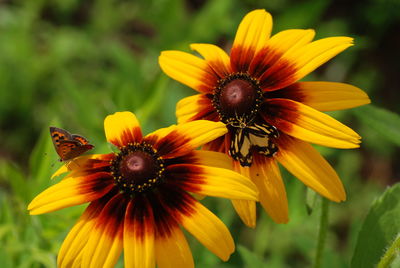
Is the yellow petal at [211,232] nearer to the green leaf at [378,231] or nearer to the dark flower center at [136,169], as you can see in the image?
the dark flower center at [136,169]

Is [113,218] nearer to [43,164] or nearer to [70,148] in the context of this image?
[70,148]

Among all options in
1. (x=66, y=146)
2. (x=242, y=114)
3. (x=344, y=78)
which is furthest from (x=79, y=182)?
(x=344, y=78)

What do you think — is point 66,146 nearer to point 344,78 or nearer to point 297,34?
point 297,34

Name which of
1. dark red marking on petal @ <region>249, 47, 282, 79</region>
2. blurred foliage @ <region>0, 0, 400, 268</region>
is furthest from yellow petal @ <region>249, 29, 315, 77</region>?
blurred foliage @ <region>0, 0, 400, 268</region>

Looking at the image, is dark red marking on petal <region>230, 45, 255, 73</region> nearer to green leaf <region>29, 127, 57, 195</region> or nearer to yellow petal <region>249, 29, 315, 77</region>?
yellow petal <region>249, 29, 315, 77</region>

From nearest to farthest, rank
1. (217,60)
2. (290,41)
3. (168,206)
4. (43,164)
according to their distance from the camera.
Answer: (168,206)
(290,41)
(217,60)
(43,164)

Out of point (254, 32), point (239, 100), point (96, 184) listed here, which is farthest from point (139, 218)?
point (254, 32)

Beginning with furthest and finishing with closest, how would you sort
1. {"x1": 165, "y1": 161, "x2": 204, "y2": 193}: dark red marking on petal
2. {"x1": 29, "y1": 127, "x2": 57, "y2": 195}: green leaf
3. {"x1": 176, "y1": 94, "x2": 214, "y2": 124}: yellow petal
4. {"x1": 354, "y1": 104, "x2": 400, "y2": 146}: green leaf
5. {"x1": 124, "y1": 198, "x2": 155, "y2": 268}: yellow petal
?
{"x1": 29, "y1": 127, "x2": 57, "y2": 195}: green leaf, {"x1": 354, "y1": 104, "x2": 400, "y2": 146}: green leaf, {"x1": 176, "y1": 94, "x2": 214, "y2": 124}: yellow petal, {"x1": 165, "y1": 161, "x2": 204, "y2": 193}: dark red marking on petal, {"x1": 124, "y1": 198, "x2": 155, "y2": 268}: yellow petal
